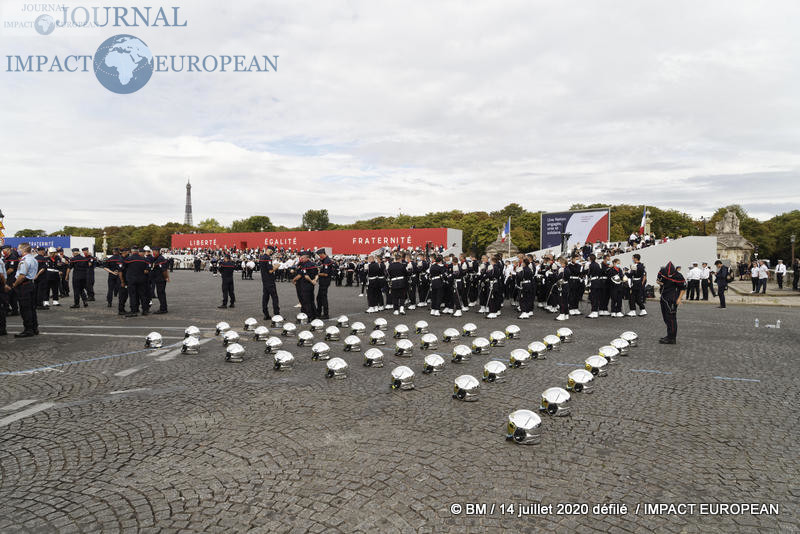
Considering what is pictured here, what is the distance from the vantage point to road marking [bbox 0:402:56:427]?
5.30 m

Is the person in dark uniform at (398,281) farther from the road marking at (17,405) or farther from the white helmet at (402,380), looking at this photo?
the road marking at (17,405)

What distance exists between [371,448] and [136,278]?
12741mm

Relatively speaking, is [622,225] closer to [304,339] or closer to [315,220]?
[315,220]

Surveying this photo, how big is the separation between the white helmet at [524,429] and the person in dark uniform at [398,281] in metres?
10.4

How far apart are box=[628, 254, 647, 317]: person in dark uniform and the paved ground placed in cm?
670

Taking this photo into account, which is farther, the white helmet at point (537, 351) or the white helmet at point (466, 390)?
the white helmet at point (537, 351)

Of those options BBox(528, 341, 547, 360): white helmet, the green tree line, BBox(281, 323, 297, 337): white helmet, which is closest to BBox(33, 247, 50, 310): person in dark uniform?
BBox(281, 323, 297, 337): white helmet

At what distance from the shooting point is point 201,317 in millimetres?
14297

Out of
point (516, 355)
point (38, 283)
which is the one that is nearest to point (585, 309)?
point (516, 355)

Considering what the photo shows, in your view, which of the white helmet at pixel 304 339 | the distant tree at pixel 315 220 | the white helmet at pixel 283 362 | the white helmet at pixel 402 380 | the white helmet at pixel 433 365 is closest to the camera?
the white helmet at pixel 402 380

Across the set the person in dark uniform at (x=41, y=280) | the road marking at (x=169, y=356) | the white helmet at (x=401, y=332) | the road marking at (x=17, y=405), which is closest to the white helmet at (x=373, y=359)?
the white helmet at (x=401, y=332)

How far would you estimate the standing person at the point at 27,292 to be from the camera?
34.3 ft

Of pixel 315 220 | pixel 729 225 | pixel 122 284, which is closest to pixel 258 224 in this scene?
pixel 315 220

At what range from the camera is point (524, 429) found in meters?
4.67
